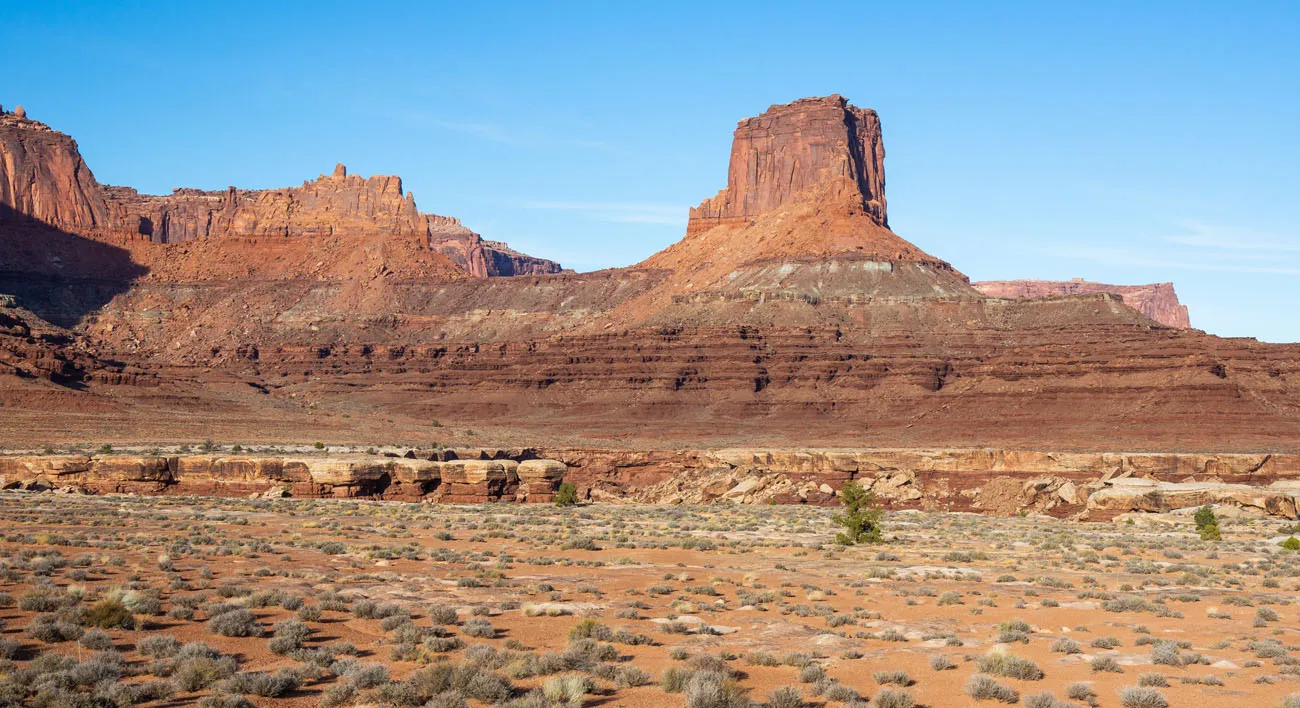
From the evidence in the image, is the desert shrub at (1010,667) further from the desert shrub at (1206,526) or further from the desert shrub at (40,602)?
the desert shrub at (1206,526)

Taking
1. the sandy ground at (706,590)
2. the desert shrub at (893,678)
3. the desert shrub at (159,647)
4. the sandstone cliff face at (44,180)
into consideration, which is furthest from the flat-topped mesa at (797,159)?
the desert shrub at (159,647)

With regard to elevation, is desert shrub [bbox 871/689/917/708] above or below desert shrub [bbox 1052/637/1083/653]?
above

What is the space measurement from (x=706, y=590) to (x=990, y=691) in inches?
311

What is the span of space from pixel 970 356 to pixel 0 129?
14240 centimetres

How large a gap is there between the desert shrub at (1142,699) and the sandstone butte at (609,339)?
39.1 m

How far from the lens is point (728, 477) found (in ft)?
168

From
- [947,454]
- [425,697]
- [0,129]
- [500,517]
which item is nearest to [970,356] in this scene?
[947,454]

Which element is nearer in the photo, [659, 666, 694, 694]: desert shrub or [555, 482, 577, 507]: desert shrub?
[659, 666, 694, 694]: desert shrub

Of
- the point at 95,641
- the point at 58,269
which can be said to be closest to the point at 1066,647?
the point at 95,641

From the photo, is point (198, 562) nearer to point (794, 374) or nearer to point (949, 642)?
point (949, 642)

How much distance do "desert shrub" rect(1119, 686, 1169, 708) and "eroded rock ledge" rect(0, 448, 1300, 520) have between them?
31.6m

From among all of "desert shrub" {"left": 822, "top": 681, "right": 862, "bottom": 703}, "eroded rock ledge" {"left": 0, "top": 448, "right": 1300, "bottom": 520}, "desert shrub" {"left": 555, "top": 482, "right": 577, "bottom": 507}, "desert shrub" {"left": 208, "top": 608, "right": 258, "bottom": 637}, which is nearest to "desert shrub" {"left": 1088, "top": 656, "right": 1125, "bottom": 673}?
"desert shrub" {"left": 822, "top": 681, "right": 862, "bottom": 703}

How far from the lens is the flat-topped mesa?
15638cm

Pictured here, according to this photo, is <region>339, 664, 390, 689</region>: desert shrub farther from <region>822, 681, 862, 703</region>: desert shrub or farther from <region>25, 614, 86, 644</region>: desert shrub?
<region>822, 681, 862, 703</region>: desert shrub
